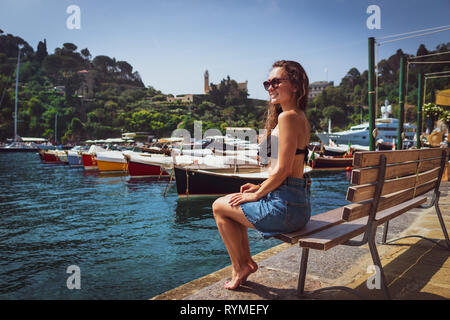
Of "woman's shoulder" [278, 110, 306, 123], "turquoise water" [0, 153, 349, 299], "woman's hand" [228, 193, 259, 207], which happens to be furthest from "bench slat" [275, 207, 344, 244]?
"turquoise water" [0, 153, 349, 299]

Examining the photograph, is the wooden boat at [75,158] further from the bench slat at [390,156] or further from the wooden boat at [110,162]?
the bench slat at [390,156]

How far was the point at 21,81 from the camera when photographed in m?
128

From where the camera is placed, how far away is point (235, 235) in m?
2.77

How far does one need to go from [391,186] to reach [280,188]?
1062mm

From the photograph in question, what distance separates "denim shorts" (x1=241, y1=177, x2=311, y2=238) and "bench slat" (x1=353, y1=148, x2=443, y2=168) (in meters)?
0.41

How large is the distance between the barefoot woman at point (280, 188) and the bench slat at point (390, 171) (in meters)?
0.38

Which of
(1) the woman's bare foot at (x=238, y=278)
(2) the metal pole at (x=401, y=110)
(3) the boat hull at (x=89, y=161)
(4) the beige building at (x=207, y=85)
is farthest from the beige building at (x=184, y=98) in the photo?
(1) the woman's bare foot at (x=238, y=278)

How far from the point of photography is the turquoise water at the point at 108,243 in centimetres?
530

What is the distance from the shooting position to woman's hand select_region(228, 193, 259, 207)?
2576 millimetres

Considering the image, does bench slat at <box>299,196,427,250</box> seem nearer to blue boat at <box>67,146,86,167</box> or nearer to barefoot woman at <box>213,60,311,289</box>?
barefoot woman at <box>213,60,311,289</box>

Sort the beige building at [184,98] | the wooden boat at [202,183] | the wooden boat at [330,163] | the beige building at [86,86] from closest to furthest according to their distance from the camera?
the wooden boat at [202,183]
the wooden boat at [330,163]
the beige building at [86,86]
the beige building at [184,98]
